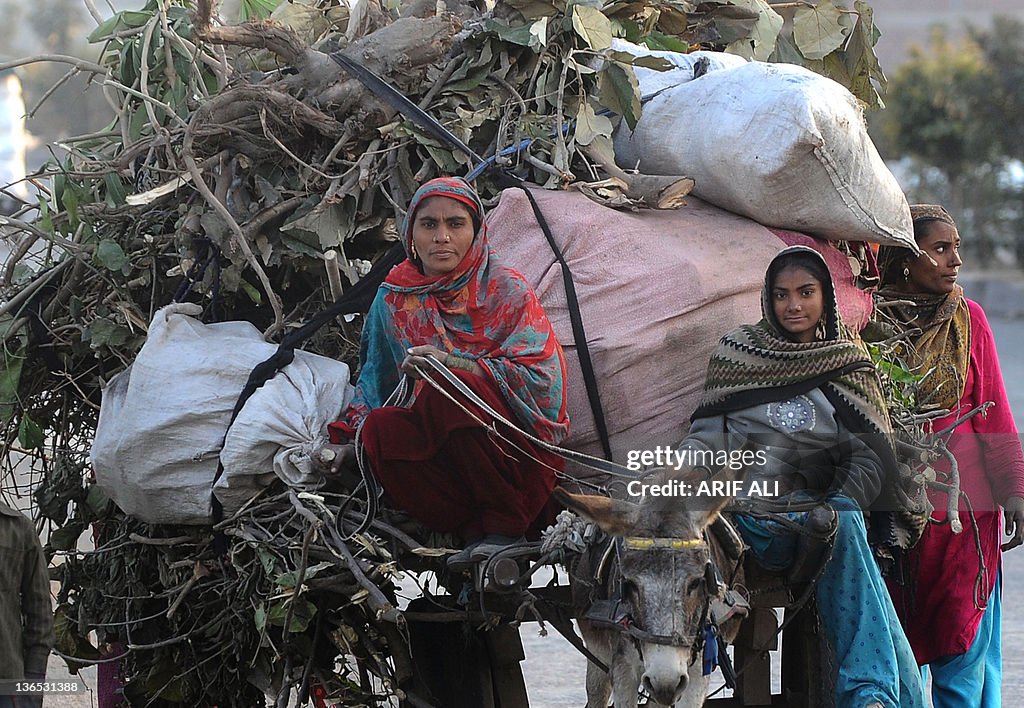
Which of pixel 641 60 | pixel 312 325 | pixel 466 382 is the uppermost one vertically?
pixel 641 60

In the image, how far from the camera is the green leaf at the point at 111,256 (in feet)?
12.5

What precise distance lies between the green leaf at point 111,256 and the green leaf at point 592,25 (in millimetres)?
1324

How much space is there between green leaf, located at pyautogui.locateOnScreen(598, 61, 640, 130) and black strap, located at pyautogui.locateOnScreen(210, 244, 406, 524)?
670mm

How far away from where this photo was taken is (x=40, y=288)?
407 centimetres

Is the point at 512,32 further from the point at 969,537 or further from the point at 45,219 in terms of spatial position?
the point at 969,537

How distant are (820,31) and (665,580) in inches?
90.6

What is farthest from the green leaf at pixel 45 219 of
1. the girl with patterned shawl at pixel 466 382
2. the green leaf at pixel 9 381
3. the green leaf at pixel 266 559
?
the green leaf at pixel 266 559

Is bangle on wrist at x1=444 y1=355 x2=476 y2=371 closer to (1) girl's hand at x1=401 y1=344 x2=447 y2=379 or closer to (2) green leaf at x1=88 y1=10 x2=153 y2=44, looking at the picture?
(1) girl's hand at x1=401 y1=344 x2=447 y2=379

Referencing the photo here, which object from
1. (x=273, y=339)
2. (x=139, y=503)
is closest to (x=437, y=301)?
(x=273, y=339)

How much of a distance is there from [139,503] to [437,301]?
873mm

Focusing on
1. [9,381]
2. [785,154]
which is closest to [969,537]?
[785,154]

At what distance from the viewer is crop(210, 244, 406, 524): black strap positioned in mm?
3389

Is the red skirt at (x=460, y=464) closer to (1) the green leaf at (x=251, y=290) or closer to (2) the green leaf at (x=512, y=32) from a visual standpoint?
(1) the green leaf at (x=251, y=290)

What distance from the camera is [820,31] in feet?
14.3
